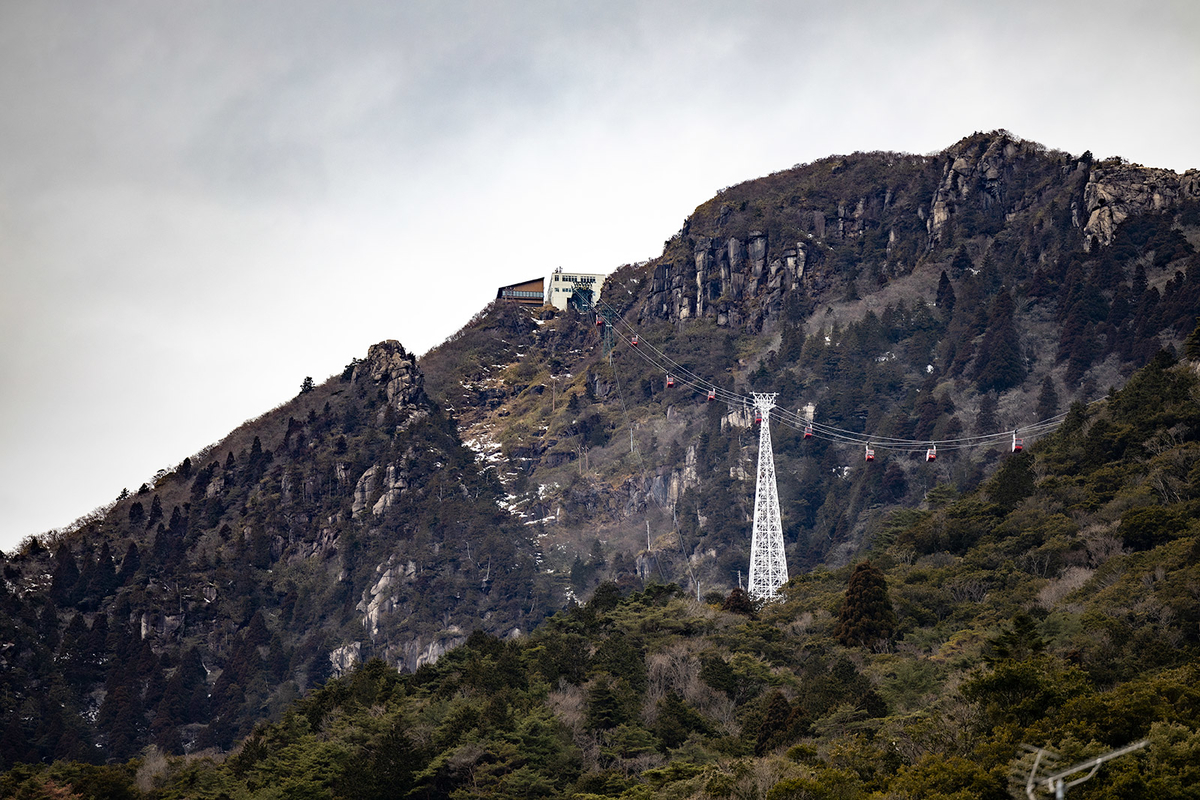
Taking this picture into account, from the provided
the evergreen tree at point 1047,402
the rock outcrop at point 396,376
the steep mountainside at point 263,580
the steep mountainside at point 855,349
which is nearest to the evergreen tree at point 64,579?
the steep mountainside at point 263,580

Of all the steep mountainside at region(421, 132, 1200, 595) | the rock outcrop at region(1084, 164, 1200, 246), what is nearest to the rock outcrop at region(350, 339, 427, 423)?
the steep mountainside at region(421, 132, 1200, 595)

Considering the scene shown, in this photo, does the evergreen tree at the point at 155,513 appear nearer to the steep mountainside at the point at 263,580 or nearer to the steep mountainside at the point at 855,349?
the steep mountainside at the point at 263,580

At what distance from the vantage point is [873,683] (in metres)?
70.6

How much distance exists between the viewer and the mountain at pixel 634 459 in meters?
140

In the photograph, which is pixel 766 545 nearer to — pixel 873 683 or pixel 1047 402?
pixel 1047 402

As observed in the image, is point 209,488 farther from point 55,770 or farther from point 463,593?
point 55,770

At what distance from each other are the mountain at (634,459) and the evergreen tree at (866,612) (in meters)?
30.6

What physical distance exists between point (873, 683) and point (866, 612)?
12352mm

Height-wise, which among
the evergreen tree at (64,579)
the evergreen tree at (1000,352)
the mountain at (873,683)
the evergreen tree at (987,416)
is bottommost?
the mountain at (873,683)

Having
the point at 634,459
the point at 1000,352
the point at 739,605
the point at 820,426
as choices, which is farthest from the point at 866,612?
the point at 634,459

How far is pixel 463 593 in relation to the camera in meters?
157

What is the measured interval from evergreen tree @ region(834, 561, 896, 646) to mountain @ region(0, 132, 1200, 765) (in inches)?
1205

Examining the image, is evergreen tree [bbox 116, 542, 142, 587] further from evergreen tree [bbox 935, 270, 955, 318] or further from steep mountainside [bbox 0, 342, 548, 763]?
evergreen tree [bbox 935, 270, 955, 318]

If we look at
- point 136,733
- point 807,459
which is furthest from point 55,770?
point 807,459
